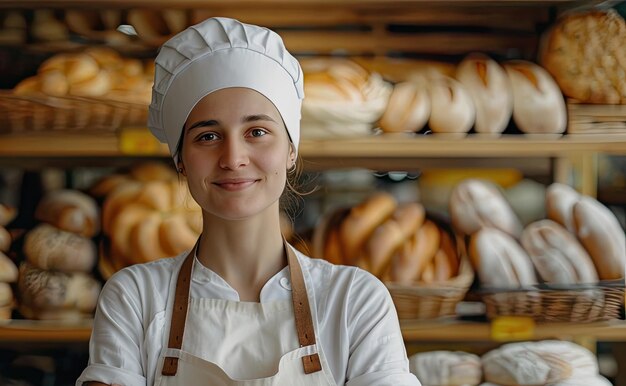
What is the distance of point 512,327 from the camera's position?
7.76ft

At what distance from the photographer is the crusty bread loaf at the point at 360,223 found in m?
2.42

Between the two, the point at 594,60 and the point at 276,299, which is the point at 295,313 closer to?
the point at 276,299

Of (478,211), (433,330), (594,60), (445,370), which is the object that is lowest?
(445,370)

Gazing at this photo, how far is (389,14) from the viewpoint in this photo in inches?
104

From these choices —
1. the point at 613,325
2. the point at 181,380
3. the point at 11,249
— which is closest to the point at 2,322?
the point at 11,249

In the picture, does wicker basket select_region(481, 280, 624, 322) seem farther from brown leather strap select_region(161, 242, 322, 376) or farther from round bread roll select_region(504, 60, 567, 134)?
brown leather strap select_region(161, 242, 322, 376)

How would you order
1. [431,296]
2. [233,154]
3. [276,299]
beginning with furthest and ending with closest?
[431,296], [276,299], [233,154]

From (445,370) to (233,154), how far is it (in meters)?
1.29

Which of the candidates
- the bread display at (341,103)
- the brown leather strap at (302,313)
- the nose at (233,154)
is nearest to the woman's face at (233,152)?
the nose at (233,154)

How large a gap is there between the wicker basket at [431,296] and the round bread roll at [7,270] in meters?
1.00

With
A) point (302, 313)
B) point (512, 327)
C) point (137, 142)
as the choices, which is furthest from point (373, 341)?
point (137, 142)

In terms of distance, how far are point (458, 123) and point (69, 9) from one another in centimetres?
116

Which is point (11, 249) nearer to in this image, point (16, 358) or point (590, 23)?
point (16, 358)

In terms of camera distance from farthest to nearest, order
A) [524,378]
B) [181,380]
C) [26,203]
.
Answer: [26,203]
[524,378]
[181,380]
